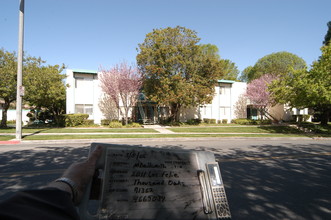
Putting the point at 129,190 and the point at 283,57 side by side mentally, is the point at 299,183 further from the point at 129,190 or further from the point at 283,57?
the point at 283,57

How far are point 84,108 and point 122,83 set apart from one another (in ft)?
20.9

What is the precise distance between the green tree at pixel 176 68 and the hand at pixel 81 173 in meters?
19.0

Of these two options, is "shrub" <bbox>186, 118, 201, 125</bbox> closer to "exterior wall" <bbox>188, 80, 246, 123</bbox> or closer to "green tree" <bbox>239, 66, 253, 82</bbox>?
"exterior wall" <bbox>188, 80, 246, 123</bbox>

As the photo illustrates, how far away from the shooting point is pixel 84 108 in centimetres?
2381

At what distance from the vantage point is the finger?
5.45 ft

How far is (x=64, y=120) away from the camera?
21.7m

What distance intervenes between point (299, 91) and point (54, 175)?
64.6 ft

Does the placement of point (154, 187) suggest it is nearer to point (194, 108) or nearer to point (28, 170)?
point (28, 170)

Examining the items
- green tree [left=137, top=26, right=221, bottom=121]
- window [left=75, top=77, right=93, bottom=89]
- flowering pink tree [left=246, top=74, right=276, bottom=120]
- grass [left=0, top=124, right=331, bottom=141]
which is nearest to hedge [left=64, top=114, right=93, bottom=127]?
grass [left=0, top=124, right=331, bottom=141]

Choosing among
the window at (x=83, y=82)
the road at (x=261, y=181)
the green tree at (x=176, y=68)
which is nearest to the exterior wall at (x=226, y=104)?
the green tree at (x=176, y=68)

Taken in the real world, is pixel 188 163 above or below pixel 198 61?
below

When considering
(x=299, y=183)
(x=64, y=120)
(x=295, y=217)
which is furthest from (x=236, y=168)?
(x=64, y=120)

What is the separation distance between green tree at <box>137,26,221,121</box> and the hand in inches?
747

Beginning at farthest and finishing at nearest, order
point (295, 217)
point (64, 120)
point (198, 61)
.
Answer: point (198, 61) < point (64, 120) < point (295, 217)
